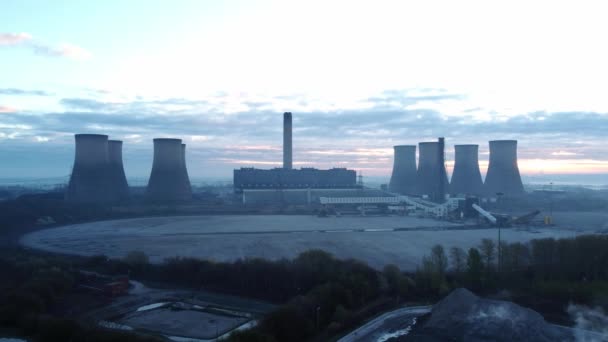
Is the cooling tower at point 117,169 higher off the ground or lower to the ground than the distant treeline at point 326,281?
higher

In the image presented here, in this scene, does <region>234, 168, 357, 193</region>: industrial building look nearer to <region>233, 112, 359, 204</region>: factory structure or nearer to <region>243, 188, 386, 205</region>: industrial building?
<region>233, 112, 359, 204</region>: factory structure

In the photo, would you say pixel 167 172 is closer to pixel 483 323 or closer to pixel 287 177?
pixel 287 177

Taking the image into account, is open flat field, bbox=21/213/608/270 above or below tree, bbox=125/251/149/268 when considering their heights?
below

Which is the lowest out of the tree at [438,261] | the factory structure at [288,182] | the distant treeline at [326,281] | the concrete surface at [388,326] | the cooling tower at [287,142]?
the concrete surface at [388,326]

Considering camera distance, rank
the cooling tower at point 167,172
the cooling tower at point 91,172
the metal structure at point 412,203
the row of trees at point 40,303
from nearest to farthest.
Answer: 1. the row of trees at point 40,303
2. the cooling tower at point 91,172
3. the metal structure at point 412,203
4. the cooling tower at point 167,172

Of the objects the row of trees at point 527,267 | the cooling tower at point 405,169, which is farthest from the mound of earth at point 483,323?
the cooling tower at point 405,169

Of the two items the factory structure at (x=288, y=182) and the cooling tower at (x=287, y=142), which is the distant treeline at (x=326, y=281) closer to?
the factory structure at (x=288, y=182)

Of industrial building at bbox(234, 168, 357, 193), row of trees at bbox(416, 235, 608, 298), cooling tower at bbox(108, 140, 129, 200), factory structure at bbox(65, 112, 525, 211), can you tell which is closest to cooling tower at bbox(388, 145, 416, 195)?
factory structure at bbox(65, 112, 525, 211)

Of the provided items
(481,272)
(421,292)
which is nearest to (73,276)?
(421,292)

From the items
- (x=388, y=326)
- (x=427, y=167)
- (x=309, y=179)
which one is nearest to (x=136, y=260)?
(x=388, y=326)
